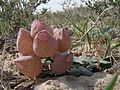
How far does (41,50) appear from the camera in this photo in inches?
58.2

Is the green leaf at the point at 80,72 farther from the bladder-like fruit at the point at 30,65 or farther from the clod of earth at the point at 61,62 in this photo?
the bladder-like fruit at the point at 30,65

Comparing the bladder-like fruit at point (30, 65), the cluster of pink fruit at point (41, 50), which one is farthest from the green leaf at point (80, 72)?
the bladder-like fruit at point (30, 65)

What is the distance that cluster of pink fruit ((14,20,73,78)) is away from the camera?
58.4 inches

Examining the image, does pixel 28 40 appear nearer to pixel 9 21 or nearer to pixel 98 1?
pixel 98 1

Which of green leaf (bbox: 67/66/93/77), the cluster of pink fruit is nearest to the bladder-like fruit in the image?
the cluster of pink fruit

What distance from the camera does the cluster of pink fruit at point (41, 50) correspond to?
1482 millimetres

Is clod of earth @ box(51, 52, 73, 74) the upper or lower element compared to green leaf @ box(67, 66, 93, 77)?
upper

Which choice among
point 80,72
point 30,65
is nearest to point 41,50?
point 30,65

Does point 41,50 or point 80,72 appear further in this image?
point 80,72

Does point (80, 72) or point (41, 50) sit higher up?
point (41, 50)

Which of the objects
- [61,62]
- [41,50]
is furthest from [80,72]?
[41,50]

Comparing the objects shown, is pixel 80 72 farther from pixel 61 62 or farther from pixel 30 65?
pixel 30 65

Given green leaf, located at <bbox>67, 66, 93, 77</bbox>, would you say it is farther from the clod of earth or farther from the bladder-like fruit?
the bladder-like fruit

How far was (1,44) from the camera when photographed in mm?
2580
